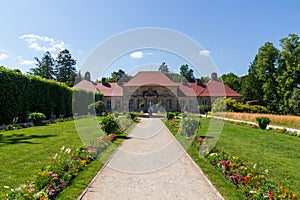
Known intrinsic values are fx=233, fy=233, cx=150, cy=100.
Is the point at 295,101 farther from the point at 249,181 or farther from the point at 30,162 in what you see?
the point at 30,162

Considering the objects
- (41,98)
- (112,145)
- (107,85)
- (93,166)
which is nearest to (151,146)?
(112,145)

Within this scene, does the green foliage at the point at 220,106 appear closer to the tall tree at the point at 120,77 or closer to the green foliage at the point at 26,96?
the green foliage at the point at 26,96

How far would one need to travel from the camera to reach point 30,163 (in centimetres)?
594

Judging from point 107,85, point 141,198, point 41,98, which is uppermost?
point 107,85

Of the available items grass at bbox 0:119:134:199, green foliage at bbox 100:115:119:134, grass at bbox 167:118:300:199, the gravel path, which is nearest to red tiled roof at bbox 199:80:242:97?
grass at bbox 167:118:300:199

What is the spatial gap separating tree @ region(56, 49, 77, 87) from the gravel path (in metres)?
54.2

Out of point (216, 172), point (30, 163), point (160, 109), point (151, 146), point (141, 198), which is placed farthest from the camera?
point (160, 109)

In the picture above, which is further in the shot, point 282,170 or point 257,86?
point 257,86

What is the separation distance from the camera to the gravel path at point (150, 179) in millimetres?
4301

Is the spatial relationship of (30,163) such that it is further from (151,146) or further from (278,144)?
(278,144)

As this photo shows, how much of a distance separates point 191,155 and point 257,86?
123 ft

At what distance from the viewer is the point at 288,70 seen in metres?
32.0

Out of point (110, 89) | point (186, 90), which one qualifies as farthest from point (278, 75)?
point (110, 89)

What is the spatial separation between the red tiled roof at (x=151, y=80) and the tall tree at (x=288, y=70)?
50.3ft
